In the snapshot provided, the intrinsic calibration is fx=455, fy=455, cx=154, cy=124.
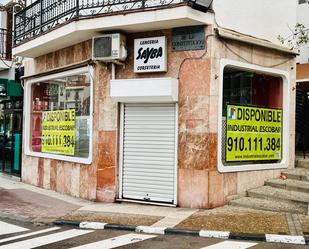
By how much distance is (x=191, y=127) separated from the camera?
388 inches

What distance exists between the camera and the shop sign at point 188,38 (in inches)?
384

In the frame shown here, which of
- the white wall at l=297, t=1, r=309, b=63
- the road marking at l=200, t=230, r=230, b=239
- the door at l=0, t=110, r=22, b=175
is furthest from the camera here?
the door at l=0, t=110, r=22, b=175

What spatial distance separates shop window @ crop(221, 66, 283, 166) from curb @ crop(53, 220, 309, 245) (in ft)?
8.74

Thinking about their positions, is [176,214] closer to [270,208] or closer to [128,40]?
[270,208]

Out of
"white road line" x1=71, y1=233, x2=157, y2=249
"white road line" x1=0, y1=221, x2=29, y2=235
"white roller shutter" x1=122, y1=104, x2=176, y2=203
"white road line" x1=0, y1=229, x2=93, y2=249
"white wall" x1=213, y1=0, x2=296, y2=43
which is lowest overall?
"white road line" x1=0, y1=221, x2=29, y2=235

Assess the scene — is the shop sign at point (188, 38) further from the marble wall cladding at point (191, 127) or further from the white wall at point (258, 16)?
the white wall at point (258, 16)

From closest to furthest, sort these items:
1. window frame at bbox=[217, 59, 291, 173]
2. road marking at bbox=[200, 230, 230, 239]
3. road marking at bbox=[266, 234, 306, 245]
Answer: road marking at bbox=[266, 234, 306, 245] → road marking at bbox=[200, 230, 230, 239] → window frame at bbox=[217, 59, 291, 173]

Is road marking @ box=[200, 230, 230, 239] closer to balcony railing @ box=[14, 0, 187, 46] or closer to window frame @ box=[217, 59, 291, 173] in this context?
window frame @ box=[217, 59, 291, 173]

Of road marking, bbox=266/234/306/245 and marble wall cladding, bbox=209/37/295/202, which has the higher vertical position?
marble wall cladding, bbox=209/37/295/202

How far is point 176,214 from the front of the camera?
30.2ft

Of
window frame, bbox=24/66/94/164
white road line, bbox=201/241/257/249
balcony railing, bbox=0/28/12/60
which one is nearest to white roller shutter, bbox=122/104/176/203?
window frame, bbox=24/66/94/164

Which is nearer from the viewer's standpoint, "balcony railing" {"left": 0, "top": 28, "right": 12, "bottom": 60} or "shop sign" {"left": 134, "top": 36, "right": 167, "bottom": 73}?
"shop sign" {"left": 134, "top": 36, "right": 167, "bottom": 73}

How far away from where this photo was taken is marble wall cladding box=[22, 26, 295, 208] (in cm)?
970

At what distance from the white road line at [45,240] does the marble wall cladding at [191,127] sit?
2716mm
